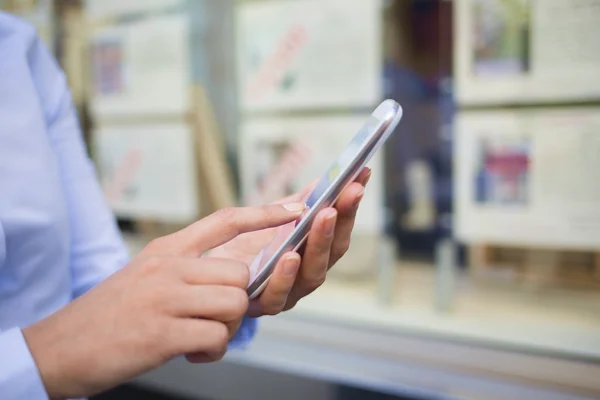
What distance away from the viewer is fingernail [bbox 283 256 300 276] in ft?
1.75

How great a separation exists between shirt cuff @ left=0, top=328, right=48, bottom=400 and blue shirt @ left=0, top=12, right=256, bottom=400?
15cm

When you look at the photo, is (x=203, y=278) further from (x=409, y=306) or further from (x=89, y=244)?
(x=409, y=306)

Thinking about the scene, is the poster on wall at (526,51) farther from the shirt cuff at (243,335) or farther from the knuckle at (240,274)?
the knuckle at (240,274)

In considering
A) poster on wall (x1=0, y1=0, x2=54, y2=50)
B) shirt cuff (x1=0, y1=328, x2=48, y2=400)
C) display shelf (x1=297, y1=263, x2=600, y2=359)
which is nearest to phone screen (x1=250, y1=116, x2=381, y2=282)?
→ shirt cuff (x1=0, y1=328, x2=48, y2=400)

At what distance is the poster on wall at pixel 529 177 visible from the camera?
1.10 metres

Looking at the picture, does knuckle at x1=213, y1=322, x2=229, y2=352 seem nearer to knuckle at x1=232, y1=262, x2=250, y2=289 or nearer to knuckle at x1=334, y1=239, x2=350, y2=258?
knuckle at x1=232, y1=262, x2=250, y2=289

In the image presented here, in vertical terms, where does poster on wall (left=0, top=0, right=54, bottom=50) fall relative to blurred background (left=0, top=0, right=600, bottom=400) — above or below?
above

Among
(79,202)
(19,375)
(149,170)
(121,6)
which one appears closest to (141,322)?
(19,375)

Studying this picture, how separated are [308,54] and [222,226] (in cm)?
100

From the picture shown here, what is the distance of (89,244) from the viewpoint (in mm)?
749

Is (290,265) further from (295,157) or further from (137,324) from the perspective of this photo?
(295,157)

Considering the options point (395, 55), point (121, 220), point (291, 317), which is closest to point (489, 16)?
point (395, 55)

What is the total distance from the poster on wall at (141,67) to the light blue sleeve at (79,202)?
887 mm

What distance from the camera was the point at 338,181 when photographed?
55cm
